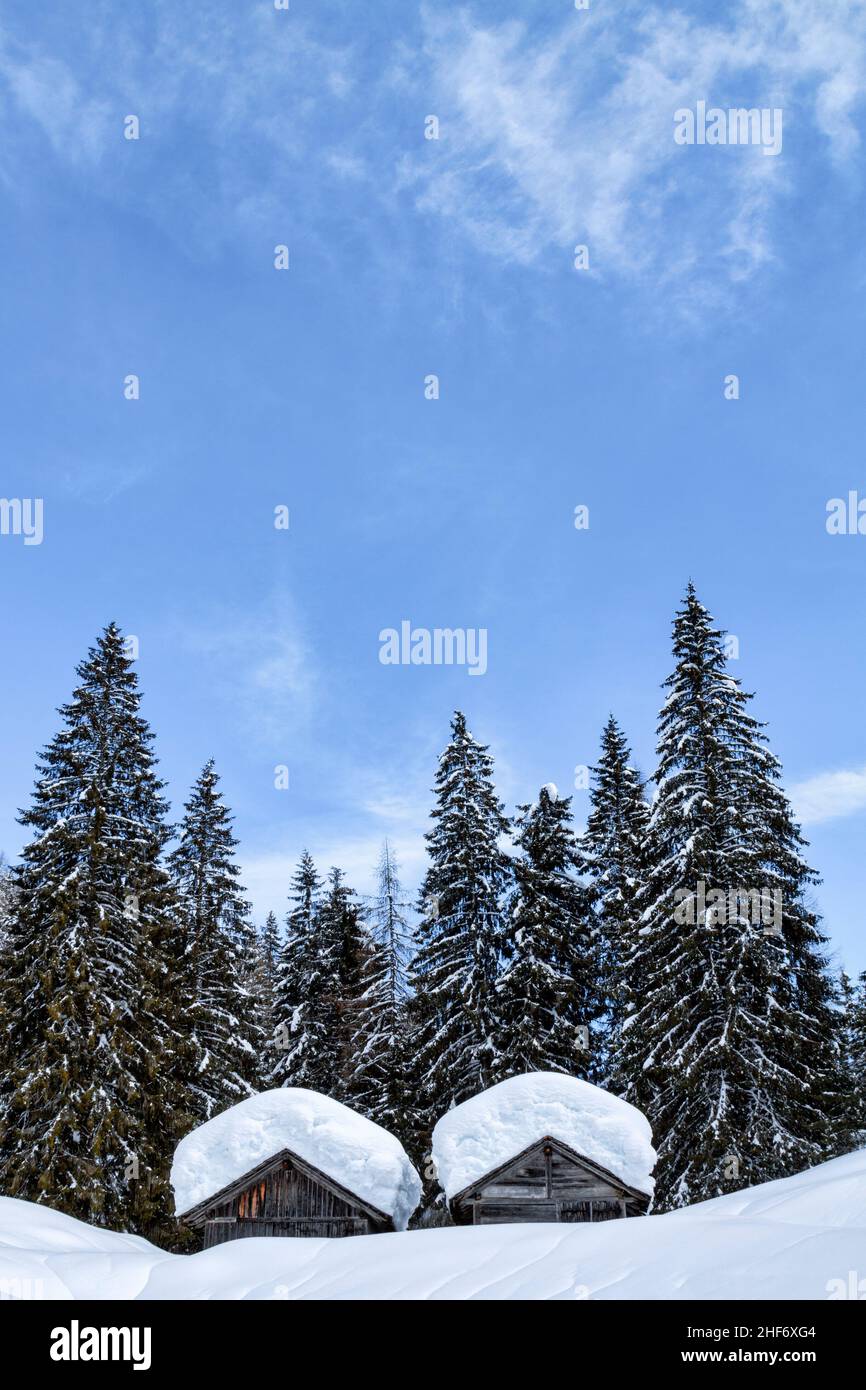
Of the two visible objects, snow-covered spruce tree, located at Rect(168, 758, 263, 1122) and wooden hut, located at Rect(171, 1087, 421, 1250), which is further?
snow-covered spruce tree, located at Rect(168, 758, 263, 1122)

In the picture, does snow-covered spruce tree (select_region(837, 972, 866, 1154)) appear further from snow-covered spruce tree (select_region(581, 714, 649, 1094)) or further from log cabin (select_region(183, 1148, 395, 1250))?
log cabin (select_region(183, 1148, 395, 1250))

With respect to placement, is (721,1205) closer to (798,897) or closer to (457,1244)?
(457,1244)

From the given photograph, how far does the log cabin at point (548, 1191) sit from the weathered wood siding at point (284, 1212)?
2614mm

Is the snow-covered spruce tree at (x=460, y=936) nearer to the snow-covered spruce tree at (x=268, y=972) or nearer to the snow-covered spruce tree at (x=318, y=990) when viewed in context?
the snow-covered spruce tree at (x=318, y=990)

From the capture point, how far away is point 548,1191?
20859 millimetres

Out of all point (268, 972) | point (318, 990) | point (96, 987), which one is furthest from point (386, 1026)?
point (268, 972)

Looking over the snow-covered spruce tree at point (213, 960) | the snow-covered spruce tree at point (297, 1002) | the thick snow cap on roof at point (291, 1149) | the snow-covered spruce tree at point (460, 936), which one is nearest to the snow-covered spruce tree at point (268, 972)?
the snow-covered spruce tree at point (297, 1002)

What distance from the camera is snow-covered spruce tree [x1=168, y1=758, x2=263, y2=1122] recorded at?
29.1 metres

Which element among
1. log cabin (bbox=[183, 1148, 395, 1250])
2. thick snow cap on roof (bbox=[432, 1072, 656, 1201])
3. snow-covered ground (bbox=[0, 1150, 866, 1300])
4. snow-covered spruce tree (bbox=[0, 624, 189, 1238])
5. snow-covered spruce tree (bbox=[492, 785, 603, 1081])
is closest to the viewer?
snow-covered ground (bbox=[0, 1150, 866, 1300])

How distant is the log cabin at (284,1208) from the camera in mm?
21000

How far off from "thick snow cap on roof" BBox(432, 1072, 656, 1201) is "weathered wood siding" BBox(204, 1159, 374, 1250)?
2488 millimetres
